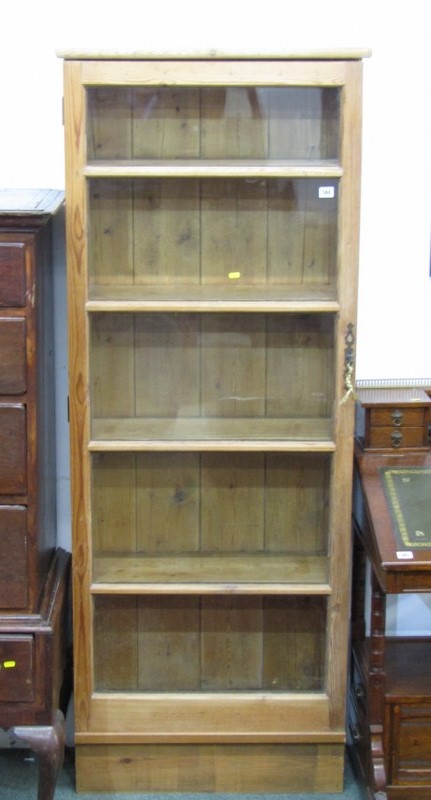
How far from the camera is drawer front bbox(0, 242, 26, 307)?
237 centimetres

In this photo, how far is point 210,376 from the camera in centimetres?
279

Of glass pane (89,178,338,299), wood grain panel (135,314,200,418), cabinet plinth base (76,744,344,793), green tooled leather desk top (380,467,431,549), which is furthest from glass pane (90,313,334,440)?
cabinet plinth base (76,744,344,793)

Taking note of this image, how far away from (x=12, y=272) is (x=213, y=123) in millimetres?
650

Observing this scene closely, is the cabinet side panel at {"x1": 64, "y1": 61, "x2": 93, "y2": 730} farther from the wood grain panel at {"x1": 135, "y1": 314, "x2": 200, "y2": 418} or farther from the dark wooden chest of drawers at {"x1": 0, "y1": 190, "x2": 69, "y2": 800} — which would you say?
the wood grain panel at {"x1": 135, "y1": 314, "x2": 200, "y2": 418}

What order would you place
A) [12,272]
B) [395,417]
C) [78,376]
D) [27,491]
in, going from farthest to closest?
[395,417], [78,376], [27,491], [12,272]

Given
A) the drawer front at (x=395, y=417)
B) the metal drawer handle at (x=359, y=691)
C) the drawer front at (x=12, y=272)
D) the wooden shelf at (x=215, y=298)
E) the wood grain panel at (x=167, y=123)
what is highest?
the wood grain panel at (x=167, y=123)

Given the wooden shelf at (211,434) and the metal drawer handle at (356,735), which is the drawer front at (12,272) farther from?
the metal drawer handle at (356,735)

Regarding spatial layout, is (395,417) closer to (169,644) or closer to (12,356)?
(169,644)

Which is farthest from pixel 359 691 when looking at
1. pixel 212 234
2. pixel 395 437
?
pixel 212 234

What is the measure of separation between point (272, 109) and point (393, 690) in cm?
151

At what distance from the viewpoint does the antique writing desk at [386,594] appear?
2.60 meters

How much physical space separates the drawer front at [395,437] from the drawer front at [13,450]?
89 cm

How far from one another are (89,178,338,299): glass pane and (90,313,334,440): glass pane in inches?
4.1

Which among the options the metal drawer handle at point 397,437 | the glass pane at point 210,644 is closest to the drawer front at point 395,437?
the metal drawer handle at point 397,437
